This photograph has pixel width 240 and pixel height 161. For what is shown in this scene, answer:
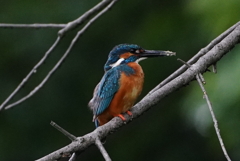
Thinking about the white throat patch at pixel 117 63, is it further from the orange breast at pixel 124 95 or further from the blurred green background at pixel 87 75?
the blurred green background at pixel 87 75

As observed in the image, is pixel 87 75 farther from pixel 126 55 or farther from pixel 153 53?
pixel 153 53

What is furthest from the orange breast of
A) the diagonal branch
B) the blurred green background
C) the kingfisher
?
the blurred green background

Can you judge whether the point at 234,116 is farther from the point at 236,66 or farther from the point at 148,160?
the point at 148,160

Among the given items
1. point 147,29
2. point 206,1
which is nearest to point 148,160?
point 147,29

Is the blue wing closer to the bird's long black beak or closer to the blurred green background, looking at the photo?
the bird's long black beak

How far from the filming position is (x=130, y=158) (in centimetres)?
686

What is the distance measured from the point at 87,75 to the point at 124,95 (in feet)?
9.72

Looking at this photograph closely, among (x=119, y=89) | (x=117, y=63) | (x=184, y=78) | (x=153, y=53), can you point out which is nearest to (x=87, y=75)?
(x=117, y=63)

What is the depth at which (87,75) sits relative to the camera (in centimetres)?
675

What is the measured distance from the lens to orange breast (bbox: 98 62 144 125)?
375cm

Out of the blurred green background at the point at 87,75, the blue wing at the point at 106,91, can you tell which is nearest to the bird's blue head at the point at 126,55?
the blue wing at the point at 106,91

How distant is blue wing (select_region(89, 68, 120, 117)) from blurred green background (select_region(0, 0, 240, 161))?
7.63 ft

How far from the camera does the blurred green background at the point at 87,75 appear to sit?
6496 mm

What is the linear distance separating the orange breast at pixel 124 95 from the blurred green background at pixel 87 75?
233 centimetres
